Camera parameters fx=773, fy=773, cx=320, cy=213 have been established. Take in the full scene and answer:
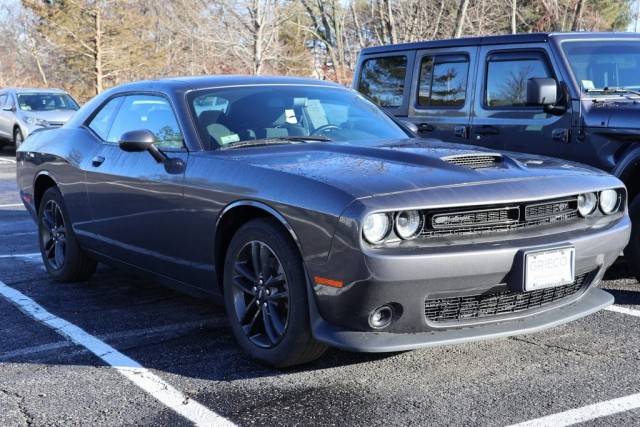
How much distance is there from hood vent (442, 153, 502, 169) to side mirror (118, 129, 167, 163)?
1.68 metres

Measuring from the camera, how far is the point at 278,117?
466 centimetres

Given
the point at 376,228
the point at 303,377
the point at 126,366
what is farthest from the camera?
the point at 126,366

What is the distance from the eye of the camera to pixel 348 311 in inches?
132

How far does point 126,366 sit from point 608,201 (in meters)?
2.68

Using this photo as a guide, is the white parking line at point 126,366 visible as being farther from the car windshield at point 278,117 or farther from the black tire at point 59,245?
the car windshield at point 278,117

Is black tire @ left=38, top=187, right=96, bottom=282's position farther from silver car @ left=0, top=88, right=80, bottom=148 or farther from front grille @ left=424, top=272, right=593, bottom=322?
silver car @ left=0, top=88, right=80, bottom=148

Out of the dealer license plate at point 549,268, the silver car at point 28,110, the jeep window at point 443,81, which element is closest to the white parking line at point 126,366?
the dealer license plate at point 549,268

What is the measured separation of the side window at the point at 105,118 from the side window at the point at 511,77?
2954mm

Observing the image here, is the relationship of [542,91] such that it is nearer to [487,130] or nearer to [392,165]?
[487,130]

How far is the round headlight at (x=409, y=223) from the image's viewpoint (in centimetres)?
338

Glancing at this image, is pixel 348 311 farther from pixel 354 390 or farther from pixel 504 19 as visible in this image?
pixel 504 19

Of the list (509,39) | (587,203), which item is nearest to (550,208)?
(587,203)

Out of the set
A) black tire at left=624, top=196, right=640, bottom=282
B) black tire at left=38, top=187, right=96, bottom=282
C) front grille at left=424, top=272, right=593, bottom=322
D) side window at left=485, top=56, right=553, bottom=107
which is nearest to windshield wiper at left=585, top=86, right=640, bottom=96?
side window at left=485, top=56, right=553, bottom=107

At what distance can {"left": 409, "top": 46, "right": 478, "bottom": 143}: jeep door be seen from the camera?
650cm
